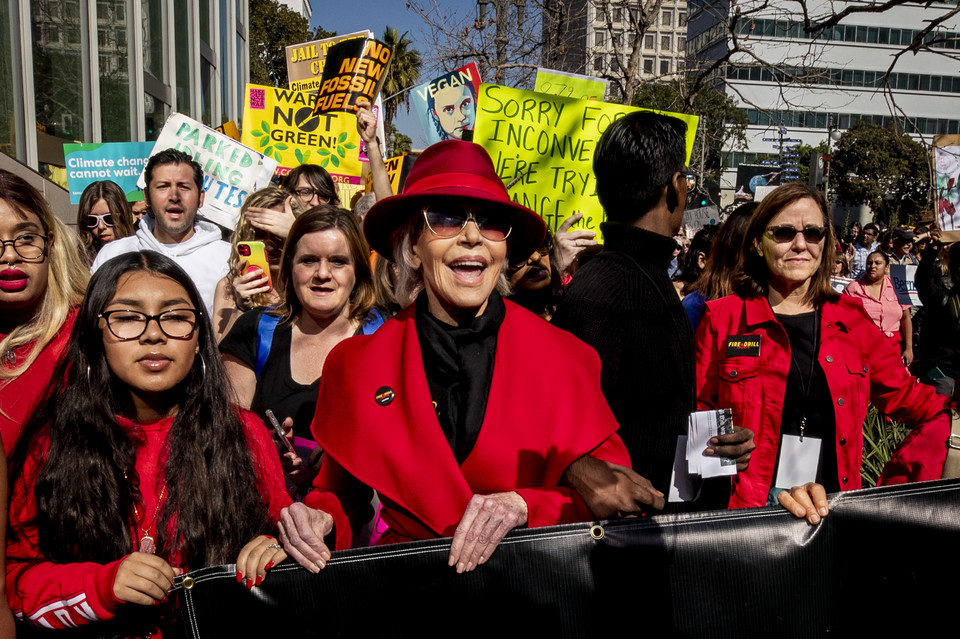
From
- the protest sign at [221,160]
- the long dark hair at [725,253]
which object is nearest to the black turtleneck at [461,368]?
the long dark hair at [725,253]

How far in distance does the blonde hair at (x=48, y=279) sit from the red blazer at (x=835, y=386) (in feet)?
8.21

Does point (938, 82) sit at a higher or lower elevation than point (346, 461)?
higher

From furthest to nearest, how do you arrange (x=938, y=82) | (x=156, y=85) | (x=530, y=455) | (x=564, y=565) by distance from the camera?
(x=938, y=82) < (x=156, y=85) < (x=530, y=455) < (x=564, y=565)

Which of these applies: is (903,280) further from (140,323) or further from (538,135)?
(140,323)

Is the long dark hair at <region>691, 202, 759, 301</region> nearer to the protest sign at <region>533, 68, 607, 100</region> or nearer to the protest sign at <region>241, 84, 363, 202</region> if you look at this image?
the protest sign at <region>533, 68, 607, 100</region>

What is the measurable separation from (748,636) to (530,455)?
27.4 inches

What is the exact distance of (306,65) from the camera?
30.7 feet

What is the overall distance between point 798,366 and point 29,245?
2.86 m

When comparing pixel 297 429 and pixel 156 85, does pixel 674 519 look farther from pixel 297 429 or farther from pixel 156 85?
pixel 156 85

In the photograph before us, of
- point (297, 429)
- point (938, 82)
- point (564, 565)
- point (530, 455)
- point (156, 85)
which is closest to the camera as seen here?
point (564, 565)

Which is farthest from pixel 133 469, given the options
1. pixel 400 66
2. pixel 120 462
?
pixel 400 66

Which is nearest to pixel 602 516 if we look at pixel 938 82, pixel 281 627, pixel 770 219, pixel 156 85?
pixel 281 627

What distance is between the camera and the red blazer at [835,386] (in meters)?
2.70

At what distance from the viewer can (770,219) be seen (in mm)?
2996
